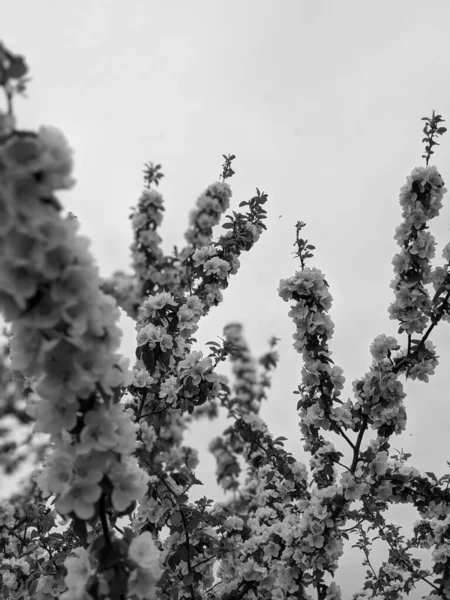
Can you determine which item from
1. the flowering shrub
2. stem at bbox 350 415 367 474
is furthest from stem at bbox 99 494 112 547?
stem at bbox 350 415 367 474

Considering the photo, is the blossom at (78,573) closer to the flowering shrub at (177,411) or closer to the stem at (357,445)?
the flowering shrub at (177,411)

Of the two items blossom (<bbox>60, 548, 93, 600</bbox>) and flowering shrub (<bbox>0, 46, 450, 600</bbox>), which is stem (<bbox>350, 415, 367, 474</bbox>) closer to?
flowering shrub (<bbox>0, 46, 450, 600</bbox>)

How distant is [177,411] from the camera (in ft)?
14.5

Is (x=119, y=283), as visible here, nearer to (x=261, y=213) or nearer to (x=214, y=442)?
(x=214, y=442)

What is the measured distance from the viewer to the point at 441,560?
5129mm

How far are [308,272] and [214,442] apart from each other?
2.04 metres

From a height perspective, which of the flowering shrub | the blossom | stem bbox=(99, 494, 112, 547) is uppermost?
the flowering shrub

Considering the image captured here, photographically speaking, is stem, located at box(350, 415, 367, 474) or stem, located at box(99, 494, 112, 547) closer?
stem, located at box(99, 494, 112, 547)

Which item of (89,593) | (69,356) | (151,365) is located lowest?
(89,593)

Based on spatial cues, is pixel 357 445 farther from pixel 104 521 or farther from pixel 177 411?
pixel 104 521

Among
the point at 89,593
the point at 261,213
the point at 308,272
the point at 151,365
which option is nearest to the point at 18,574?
the point at 151,365

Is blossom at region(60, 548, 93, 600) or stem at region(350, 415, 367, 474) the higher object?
stem at region(350, 415, 367, 474)

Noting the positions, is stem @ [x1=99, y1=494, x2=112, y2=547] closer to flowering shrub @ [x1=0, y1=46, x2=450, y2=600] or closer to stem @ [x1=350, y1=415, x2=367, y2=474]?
A: flowering shrub @ [x1=0, y1=46, x2=450, y2=600]

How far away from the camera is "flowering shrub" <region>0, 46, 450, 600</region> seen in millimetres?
1764
